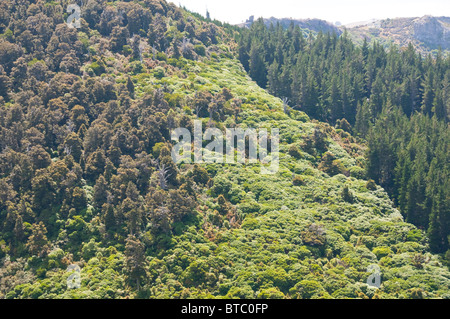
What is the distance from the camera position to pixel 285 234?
74.5m

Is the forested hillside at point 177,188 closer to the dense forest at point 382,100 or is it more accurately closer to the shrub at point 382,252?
the shrub at point 382,252

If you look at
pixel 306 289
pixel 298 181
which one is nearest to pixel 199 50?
pixel 298 181

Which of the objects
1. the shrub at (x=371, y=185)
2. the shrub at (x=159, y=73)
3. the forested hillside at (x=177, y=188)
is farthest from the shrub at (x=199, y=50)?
the shrub at (x=371, y=185)

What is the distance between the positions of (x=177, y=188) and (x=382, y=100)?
236 feet

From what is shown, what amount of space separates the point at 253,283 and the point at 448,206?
36951 mm

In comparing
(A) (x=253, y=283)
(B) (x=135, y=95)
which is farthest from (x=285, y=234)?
(B) (x=135, y=95)

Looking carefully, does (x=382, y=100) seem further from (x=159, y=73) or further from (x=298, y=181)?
(x=159, y=73)

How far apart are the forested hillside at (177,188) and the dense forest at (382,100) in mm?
625

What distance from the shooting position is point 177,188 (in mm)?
80625

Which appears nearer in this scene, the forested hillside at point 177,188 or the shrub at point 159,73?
the forested hillside at point 177,188

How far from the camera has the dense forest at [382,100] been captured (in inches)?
3305

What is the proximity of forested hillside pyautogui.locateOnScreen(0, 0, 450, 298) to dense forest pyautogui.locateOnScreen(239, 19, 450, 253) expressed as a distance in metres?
0.63

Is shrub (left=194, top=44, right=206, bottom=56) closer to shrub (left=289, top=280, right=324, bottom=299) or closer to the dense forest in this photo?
the dense forest

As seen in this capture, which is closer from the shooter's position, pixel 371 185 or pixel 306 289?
pixel 306 289
